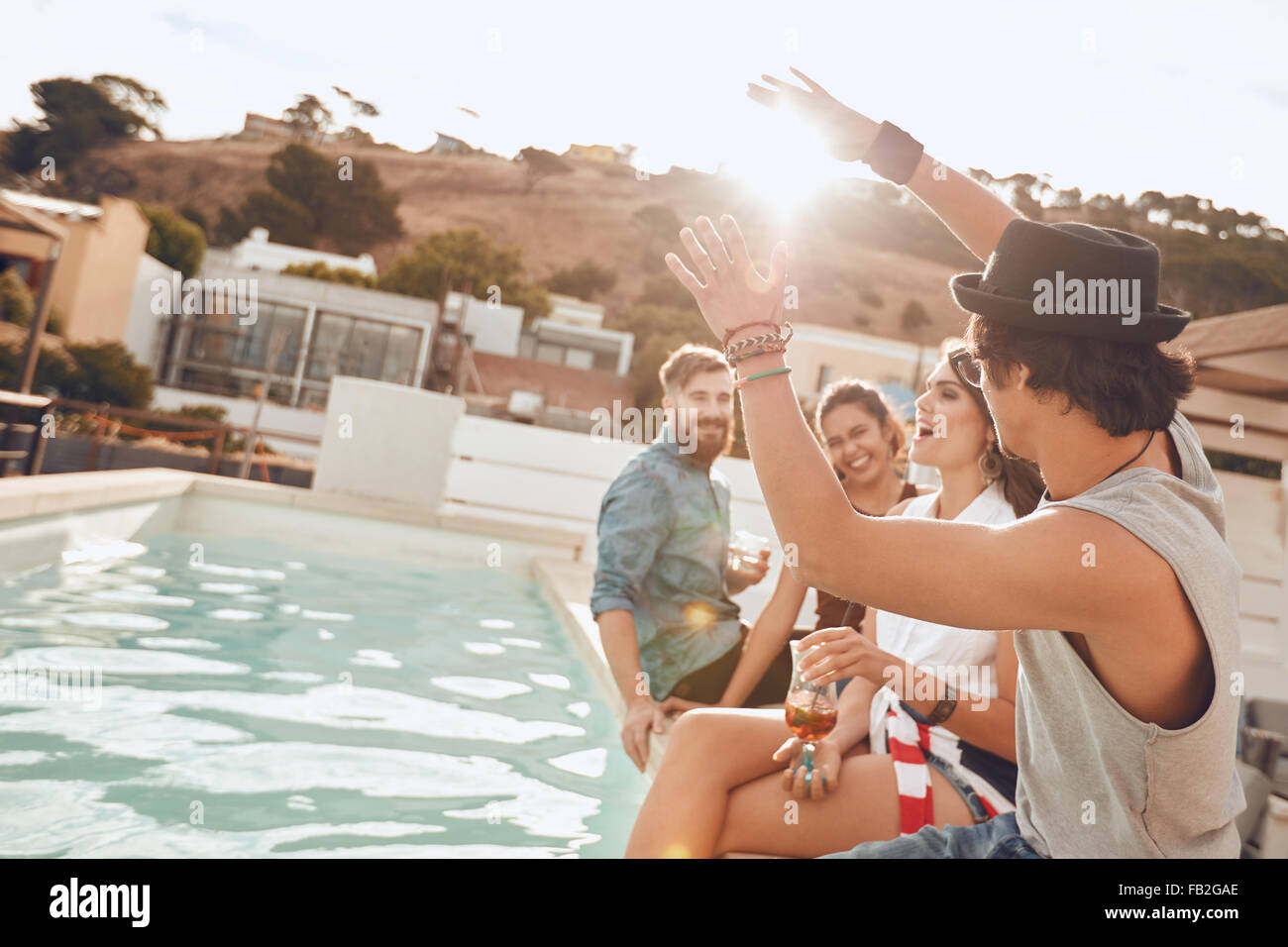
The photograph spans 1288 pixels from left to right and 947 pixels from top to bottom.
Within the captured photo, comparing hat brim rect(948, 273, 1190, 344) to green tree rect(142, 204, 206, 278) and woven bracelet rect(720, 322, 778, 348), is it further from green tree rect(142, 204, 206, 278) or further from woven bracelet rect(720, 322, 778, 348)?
green tree rect(142, 204, 206, 278)

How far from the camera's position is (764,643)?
2.77m

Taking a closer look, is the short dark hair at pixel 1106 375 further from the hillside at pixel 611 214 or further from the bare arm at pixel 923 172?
the hillside at pixel 611 214

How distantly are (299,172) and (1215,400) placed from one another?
210 ft

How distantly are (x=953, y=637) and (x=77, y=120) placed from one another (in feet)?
259

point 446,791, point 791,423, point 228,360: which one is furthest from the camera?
point 228,360

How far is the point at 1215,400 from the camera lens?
5707 millimetres

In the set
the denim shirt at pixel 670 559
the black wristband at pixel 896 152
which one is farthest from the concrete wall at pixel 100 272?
the black wristband at pixel 896 152

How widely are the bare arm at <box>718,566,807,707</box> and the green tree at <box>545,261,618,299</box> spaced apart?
61.0 meters

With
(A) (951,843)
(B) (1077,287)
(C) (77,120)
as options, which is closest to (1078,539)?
(B) (1077,287)

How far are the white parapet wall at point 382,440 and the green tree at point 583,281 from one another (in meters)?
54.5

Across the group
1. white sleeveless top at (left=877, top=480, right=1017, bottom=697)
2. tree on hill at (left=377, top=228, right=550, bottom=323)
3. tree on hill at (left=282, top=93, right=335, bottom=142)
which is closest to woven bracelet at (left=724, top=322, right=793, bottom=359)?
white sleeveless top at (left=877, top=480, right=1017, bottom=697)
